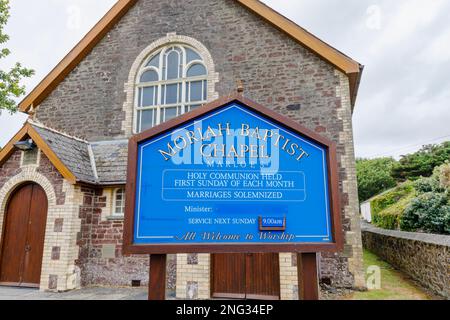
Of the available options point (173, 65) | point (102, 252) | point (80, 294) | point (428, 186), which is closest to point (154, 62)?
point (173, 65)

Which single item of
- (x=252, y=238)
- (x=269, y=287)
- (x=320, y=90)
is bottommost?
(x=269, y=287)

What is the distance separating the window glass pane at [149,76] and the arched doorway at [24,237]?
4.98 m

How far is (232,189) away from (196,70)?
794 centimetres

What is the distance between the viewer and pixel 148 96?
11445mm

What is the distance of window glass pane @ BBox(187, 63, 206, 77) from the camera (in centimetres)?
1105

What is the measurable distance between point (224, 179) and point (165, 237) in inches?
39.5

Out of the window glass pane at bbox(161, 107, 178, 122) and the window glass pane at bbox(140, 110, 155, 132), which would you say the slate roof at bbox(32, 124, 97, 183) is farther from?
the window glass pane at bbox(161, 107, 178, 122)

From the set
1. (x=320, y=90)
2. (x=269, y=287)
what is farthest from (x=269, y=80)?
(x=269, y=287)

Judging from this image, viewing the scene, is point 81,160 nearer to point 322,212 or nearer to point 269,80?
Result: point 269,80

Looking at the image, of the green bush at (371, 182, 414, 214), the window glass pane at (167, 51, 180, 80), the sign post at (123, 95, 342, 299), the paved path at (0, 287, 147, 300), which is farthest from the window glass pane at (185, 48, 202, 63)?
the green bush at (371, 182, 414, 214)

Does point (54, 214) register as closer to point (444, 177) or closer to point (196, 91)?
point (196, 91)

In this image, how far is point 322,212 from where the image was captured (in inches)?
157

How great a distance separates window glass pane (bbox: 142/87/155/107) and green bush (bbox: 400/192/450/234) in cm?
1014
